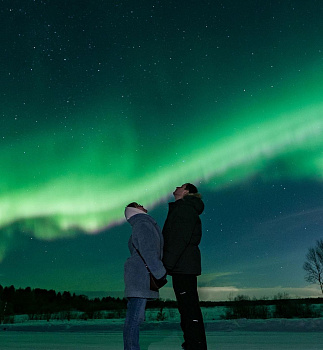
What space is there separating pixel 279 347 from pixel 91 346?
9.20 ft

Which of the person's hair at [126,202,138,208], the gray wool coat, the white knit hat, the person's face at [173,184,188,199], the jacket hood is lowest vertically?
the gray wool coat

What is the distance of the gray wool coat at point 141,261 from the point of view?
3.75m

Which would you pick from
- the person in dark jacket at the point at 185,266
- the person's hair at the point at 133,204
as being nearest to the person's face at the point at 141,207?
the person's hair at the point at 133,204

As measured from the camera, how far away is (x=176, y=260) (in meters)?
4.18

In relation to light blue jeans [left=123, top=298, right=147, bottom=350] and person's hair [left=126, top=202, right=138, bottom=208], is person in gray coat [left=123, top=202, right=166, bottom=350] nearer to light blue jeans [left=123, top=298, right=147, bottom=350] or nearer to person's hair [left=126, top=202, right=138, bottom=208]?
light blue jeans [left=123, top=298, right=147, bottom=350]

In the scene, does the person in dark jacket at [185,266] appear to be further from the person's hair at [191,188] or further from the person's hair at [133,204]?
the person's hair at [133,204]

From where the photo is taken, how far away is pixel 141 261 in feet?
12.6

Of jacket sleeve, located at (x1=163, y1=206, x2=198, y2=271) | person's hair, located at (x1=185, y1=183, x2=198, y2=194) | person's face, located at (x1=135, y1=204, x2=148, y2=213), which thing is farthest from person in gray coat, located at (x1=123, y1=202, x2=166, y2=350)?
person's hair, located at (x1=185, y1=183, x2=198, y2=194)

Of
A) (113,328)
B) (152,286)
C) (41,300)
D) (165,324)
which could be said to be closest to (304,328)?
(165,324)

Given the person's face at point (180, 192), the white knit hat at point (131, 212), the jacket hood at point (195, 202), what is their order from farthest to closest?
the person's face at point (180, 192) < the jacket hood at point (195, 202) < the white knit hat at point (131, 212)

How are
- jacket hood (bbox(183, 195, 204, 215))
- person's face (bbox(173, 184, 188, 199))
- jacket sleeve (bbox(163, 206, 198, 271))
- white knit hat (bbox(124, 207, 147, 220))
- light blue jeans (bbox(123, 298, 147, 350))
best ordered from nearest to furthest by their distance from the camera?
light blue jeans (bbox(123, 298, 147, 350)) < white knit hat (bbox(124, 207, 147, 220)) < jacket sleeve (bbox(163, 206, 198, 271)) < jacket hood (bbox(183, 195, 204, 215)) < person's face (bbox(173, 184, 188, 199))

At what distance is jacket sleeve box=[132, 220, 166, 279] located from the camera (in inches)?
148

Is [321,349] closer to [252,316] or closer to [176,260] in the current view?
[176,260]

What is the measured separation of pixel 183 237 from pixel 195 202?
421 mm
